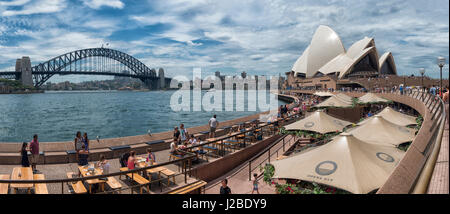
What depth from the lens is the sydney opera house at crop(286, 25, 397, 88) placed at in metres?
67.8

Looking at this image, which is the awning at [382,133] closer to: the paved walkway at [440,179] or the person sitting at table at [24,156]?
the paved walkway at [440,179]

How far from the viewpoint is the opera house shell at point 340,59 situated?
67.6m

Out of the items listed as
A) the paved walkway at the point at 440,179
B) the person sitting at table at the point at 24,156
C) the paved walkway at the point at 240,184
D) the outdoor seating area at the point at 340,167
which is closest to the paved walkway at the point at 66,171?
the person sitting at table at the point at 24,156

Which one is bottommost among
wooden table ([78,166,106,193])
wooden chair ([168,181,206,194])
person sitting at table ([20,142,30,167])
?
wooden chair ([168,181,206,194])

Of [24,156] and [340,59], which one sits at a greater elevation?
[340,59]

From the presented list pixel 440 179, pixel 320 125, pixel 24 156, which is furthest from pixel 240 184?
pixel 24 156

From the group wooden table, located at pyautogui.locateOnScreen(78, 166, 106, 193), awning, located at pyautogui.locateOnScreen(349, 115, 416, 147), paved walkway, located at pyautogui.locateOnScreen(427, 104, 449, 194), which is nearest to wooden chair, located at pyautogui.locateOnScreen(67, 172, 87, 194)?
wooden table, located at pyautogui.locateOnScreen(78, 166, 106, 193)

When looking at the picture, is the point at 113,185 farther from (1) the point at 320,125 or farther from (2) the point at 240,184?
(1) the point at 320,125

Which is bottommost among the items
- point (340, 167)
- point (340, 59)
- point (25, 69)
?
point (340, 167)

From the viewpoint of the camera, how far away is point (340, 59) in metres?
77.9

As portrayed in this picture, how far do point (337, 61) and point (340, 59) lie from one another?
103 centimetres

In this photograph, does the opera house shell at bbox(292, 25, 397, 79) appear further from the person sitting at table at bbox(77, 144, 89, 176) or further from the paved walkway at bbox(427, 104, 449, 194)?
the paved walkway at bbox(427, 104, 449, 194)
